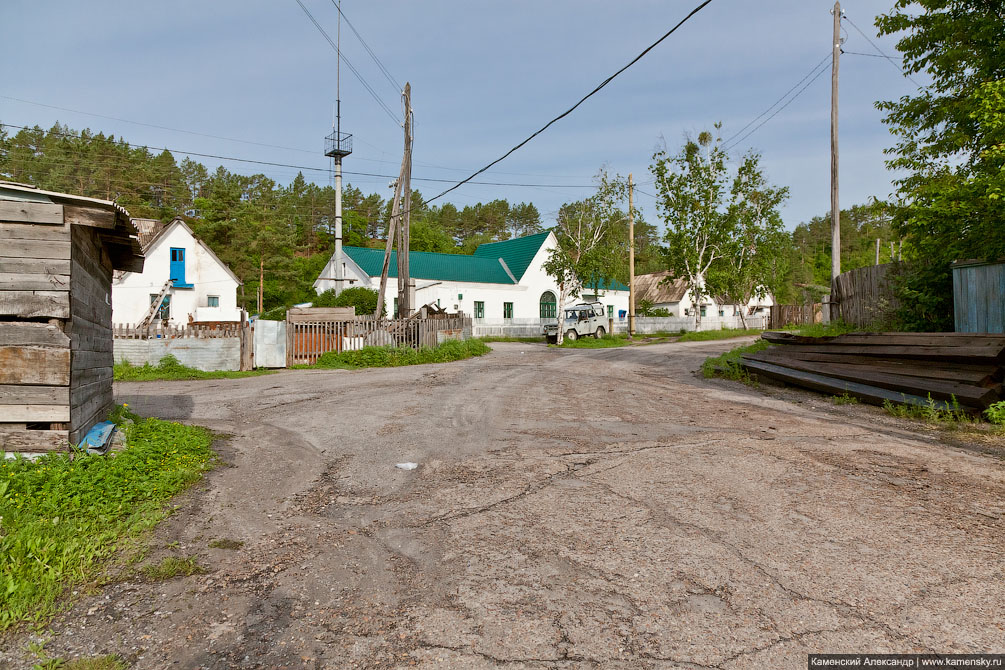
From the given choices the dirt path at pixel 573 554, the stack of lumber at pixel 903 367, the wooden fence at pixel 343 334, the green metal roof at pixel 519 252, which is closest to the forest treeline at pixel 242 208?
the green metal roof at pixel 519 252

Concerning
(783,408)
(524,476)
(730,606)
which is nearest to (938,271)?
(783,408)

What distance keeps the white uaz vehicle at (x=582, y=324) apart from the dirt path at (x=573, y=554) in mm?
25932

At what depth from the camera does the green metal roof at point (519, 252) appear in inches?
1809

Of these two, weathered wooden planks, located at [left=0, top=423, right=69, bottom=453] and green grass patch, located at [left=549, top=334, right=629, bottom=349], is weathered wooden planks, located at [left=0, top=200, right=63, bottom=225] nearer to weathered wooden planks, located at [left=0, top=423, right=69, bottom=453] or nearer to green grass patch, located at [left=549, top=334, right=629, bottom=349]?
weathered wooden planks, located at [left=0, top=423, right=69, bottom=453]

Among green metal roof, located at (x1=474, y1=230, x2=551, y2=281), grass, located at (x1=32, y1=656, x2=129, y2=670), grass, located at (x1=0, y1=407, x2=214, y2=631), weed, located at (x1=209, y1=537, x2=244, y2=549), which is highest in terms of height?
green metal roof, located at (x1=474, y1=230, x2=551, y2=281)

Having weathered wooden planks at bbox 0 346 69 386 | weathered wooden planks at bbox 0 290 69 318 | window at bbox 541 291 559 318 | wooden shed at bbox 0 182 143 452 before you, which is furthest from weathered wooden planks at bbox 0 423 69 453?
window at bbox 541 291 559 318

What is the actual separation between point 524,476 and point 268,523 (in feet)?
7.88

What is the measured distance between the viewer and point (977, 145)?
1315 centimetres

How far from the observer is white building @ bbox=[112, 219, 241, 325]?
1252 inches

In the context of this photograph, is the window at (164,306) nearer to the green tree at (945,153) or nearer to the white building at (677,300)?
the green tree at (945,153)

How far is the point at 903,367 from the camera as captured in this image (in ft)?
31.4

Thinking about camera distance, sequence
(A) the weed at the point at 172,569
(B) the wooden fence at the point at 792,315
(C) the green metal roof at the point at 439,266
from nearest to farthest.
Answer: (A) the weed at the point at 172,569 < (B) the wooden fence at the point at 792,315 < (C) the green metal roof at the point at 439,266

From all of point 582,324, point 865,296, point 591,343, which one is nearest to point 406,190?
point 591,343

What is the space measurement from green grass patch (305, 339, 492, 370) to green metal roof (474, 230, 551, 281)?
25.4 meters
